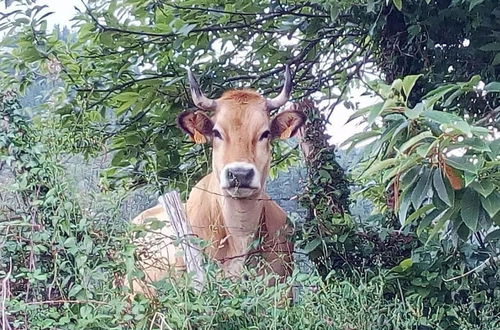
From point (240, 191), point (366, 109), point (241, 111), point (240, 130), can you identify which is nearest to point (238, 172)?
point (240, 191)

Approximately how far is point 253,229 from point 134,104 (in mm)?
1160

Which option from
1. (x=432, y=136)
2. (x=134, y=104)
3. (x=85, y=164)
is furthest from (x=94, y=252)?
(x=134, y=104)

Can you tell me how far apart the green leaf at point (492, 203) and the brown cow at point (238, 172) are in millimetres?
1963

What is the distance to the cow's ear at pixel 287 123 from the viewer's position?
5.33m

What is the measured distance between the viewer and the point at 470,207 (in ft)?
9.83

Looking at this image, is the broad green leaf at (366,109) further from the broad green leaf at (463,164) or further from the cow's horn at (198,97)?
the cow's horn at (198,97)

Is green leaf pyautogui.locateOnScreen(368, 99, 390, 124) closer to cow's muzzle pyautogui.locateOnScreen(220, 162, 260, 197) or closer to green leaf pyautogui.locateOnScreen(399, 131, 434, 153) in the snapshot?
green leaf pyautogui.locateOnScreen(399, 131, 434, 153)

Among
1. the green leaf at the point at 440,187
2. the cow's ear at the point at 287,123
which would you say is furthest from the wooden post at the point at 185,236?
the cow's ear at the point at 287,123

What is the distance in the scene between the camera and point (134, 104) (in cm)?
547

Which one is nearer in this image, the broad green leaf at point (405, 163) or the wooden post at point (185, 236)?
the broad green leaf at point (405, 163)

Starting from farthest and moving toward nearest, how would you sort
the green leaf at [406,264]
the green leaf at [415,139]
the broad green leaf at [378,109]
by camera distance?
the green leaf at [406,264] → the broad green leaf at [378,109] → the green leaf at [415,139]

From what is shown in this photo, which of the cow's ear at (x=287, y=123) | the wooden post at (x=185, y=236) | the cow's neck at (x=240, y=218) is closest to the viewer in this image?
the wooden post at (x=185, y=236)

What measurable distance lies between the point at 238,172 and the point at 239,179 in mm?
44

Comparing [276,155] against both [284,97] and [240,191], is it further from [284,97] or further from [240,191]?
[240,191]
